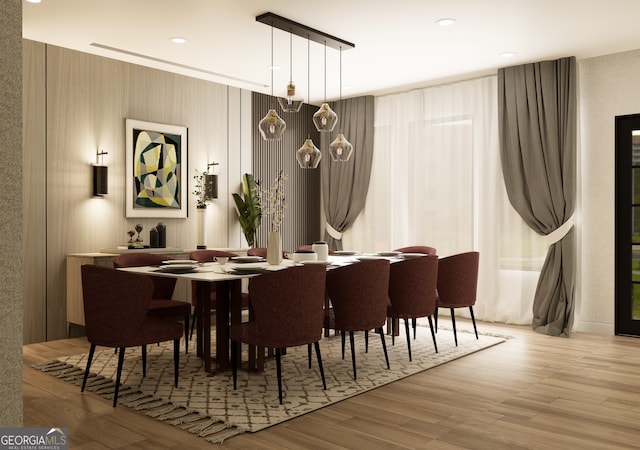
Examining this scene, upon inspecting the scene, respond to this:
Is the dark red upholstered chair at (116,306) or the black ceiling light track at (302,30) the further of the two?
the black ceiling light track at (302,30)

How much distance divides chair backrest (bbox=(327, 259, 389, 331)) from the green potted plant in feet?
9.60

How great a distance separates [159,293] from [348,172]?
3579 millimetres

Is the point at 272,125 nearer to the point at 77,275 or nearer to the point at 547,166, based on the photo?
the point at 77,275

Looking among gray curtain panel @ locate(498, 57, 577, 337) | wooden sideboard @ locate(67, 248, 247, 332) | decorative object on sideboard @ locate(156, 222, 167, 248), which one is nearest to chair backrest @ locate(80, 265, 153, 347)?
wooden sideboard @ locate(67, 248, 247, 332)

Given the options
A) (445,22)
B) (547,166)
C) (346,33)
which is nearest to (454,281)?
(547,166)

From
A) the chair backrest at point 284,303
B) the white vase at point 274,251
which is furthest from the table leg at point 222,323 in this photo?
the chair backrest at point 284,303

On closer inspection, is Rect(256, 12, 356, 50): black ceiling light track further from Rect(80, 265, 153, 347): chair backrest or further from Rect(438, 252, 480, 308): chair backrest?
Rect(80, 265, 153, 347): chair backrest

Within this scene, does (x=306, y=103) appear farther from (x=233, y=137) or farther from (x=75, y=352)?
(x=75, y=352)

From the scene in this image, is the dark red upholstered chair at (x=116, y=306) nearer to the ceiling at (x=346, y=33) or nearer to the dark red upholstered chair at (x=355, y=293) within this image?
the dark red upholstered chair at (x=355, y=293)

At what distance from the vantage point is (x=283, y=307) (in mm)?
3254

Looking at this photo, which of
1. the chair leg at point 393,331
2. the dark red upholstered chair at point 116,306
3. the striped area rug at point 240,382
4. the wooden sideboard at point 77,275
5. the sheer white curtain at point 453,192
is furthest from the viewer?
the sheer white curtain at point 453,192

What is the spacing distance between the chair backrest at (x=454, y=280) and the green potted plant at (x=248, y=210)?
2.60m

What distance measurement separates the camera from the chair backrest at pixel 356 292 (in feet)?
12.3

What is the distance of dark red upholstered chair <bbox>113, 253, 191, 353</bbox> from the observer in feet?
13.8
